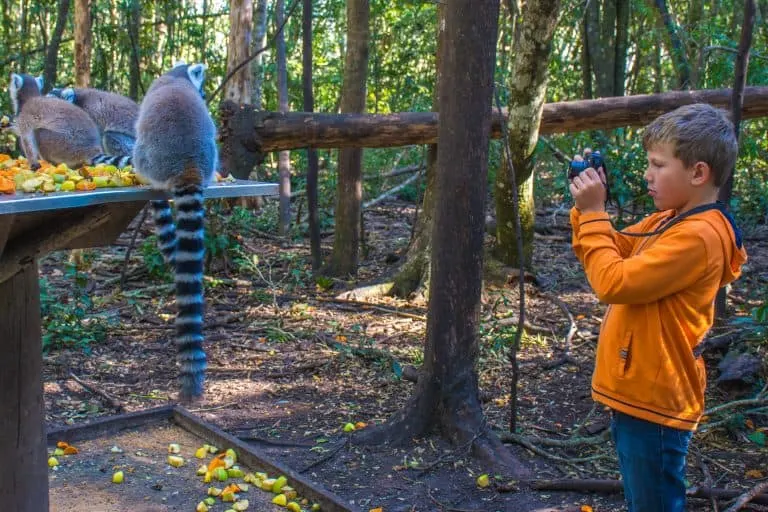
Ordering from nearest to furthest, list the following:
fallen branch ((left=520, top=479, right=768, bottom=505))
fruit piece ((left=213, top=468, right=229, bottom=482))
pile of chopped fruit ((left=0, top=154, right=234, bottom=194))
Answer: pile of chopped fruit ((left=0, top=154, right=234, bottom=194))
fallen branch ((left=520, top=479, right=768, bottom=505))
fruit piece ((left=213, top=468, right=229, bottom=482))

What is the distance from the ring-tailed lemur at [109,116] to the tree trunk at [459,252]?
2335 millimetres

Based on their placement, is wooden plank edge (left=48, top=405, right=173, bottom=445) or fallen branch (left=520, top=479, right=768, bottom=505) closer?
fallen branch (left=520, top=479, right=768, bottom=505)

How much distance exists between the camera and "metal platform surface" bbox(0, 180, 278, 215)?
1964mm

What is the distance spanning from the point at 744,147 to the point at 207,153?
257 inches

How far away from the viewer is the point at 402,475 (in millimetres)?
3482

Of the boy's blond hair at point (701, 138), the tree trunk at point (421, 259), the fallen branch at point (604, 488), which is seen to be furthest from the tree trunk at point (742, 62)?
the tree trunk at point (421, 259)

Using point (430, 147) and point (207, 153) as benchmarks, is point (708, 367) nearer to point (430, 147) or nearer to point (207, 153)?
point (430, 147)

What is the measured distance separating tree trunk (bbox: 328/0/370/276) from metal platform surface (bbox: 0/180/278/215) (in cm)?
425

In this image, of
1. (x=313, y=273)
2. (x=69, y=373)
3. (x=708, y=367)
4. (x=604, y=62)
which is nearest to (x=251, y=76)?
(x=313, y=273)

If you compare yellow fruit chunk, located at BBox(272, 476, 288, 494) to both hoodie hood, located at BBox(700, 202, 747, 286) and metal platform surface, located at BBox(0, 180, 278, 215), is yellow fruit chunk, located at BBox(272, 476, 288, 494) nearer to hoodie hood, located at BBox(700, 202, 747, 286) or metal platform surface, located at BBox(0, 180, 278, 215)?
metal platform surface, located at BBox(0, 180, 278, 215)

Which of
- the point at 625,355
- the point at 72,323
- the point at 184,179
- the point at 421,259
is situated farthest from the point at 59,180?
the point at 421,259

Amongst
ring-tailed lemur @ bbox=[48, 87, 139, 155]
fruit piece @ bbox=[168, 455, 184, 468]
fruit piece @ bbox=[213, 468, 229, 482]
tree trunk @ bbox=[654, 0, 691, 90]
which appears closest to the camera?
fruit piece @ bbox=[213, 468, 229, 482]

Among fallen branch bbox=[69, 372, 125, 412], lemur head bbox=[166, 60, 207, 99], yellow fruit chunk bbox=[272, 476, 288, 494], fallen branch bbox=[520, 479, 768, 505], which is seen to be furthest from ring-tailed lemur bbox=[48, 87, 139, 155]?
fallen branch bbox=[520, 479, 768, 505]

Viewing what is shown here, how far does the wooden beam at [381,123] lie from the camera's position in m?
5.55
